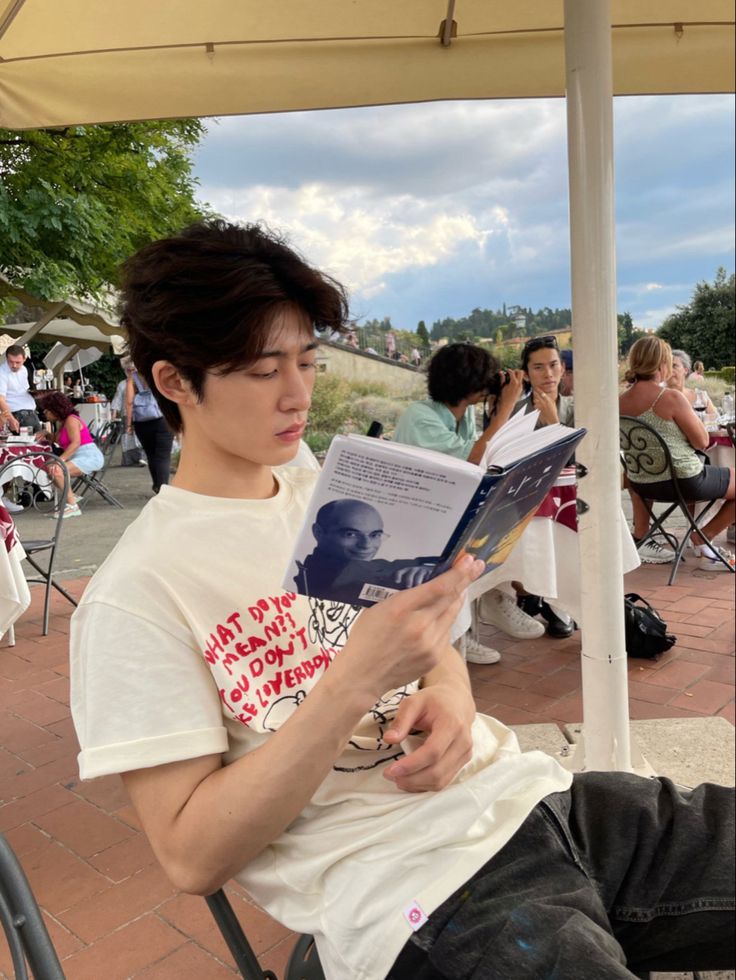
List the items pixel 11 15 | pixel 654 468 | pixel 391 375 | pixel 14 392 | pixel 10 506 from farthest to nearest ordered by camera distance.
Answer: pixel 14 392 < pixel 654 468 < pixel 391 375 < pixel 10 506 < pixel 11 15

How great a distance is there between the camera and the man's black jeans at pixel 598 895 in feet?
2.47

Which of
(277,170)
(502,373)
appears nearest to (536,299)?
(502,373)

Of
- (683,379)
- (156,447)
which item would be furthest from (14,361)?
(683,379)

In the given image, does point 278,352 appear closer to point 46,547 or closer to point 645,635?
point 645,635

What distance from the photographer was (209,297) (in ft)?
3.12

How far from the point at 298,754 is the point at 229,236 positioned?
2.24 ft

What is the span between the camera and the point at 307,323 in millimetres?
1020

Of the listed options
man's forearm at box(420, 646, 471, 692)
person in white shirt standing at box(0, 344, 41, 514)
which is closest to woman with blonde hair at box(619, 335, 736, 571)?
man's forearm at box(420, 646, 471, 692)

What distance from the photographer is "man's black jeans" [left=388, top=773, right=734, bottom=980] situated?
753mm

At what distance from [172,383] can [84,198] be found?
6628mm

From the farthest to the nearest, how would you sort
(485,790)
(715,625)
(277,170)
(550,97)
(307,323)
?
(277,170)
(715,625)
(550,97)
(307,323)
(485,790)

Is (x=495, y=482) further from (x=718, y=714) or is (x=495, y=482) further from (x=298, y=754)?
(x=718, y=714)

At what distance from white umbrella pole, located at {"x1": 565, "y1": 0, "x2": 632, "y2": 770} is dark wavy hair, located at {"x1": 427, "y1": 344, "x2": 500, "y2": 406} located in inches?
55.6

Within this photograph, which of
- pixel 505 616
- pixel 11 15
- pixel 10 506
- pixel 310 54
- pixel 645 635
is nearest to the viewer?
pixel 11 15
